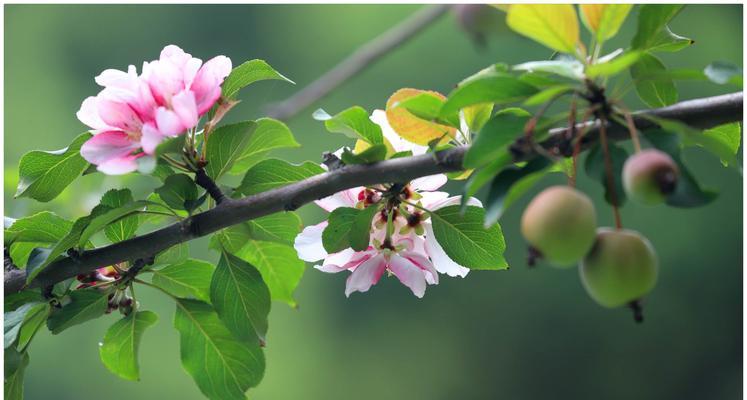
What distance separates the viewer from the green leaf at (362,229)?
51 centimetres

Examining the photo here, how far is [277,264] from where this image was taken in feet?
2.01

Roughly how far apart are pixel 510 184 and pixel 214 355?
29 centimetres

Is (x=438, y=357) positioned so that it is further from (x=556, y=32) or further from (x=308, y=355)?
(x=556, y=32)

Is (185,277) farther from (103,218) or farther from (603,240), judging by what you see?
(603,240)

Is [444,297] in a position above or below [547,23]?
below

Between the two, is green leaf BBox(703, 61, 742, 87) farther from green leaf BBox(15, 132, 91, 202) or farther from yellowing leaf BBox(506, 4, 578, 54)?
green leaf BBox(15, 132, 91, 202)

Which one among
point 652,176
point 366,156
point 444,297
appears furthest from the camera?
point 444,297

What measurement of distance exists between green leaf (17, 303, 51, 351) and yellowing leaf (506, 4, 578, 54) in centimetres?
34

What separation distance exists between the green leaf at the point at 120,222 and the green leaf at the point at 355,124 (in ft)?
0.42

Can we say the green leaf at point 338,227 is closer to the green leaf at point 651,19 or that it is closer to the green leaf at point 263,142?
the green leaf at point 263,142

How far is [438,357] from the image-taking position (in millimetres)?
3816

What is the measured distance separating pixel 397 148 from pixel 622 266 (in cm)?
20

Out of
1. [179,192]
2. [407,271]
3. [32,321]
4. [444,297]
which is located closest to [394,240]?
[407,271]

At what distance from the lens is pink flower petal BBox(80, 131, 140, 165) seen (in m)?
0.48
